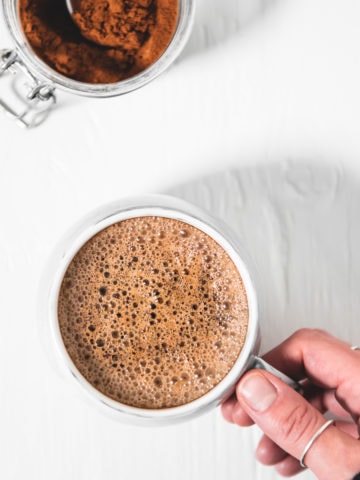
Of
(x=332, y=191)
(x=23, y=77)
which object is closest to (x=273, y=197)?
(x=332, y=191)

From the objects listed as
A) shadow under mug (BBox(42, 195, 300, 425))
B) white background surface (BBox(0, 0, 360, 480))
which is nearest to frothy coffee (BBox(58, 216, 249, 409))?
shadow under mug (BBox(42, 195, 300, 425))

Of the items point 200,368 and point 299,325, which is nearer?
point 200,368

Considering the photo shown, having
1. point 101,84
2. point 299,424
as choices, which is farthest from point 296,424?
point 101,84

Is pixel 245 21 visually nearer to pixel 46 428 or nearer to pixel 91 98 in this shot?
pixel 91 98

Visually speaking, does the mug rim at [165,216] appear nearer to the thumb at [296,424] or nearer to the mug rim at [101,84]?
the thumb at [296,424]

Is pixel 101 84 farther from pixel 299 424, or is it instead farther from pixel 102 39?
pixel 299 424

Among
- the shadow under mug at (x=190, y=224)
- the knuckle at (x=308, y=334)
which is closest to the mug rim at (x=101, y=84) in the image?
the shadow under mug at (x=190, y=224)

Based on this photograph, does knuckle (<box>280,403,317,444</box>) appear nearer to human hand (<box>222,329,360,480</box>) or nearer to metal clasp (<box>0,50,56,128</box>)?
human hand (<box>222,329,360,480</box>)
